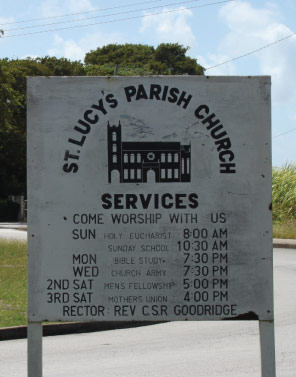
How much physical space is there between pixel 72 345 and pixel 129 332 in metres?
1.30

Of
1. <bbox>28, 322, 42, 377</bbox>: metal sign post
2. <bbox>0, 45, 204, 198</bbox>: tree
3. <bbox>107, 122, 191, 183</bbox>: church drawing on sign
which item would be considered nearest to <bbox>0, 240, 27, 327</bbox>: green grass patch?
<bbox>28, 322, 42, 377</bbox>: metal sign post

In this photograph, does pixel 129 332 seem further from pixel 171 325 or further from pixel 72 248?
pixel 72 248

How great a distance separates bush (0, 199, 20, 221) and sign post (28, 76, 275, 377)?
53.1 m

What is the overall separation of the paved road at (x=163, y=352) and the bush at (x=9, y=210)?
47.5 meters

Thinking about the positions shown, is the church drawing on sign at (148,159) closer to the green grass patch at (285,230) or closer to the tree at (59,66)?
the green grass patch at (285,230)

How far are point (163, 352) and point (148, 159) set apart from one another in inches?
169

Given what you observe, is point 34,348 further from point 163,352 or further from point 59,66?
point 59,66

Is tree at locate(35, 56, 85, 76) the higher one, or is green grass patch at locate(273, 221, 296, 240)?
tree at locate(35, 56, 85, 76)

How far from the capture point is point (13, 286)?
14.3 meters

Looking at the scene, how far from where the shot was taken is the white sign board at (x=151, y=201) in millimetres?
4969

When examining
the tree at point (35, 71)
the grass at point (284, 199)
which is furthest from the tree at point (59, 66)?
the grass at point (284, 199)

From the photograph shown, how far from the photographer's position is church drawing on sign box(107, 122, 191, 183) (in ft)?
16.2

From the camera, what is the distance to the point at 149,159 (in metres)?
4.95

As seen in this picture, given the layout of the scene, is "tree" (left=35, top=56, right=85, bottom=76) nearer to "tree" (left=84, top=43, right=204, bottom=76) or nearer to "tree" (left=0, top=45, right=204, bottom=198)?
"tree" (left=0, top=45, right=204, bottom=198)
